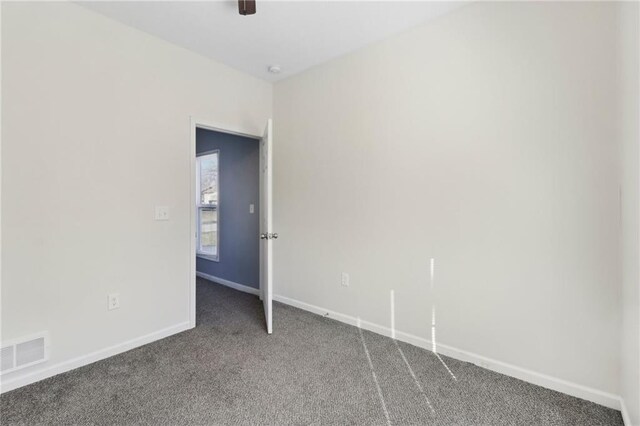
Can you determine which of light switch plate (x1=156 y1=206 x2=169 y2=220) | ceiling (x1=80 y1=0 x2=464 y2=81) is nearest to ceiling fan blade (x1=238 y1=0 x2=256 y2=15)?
ceiling (x1=80 y1=0 x2=464 y2=81)

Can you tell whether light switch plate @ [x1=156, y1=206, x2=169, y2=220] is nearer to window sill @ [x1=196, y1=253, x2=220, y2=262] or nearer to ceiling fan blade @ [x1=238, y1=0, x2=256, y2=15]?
ceiling fan blade @ [x1=238, y1=0, x2=256, y2=15]

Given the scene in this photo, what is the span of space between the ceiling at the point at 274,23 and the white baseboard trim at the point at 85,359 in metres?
2.54

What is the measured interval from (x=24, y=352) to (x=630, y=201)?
11.9 feet

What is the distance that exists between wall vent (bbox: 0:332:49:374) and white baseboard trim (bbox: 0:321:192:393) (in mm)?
73

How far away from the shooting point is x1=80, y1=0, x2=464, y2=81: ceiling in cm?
222

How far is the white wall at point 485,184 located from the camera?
5.89ft

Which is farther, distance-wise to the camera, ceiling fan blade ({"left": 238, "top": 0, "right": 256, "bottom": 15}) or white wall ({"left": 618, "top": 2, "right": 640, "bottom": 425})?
ceiling fan blade ({"left": 238, "top": 0, "right": 256, "bottom": 15})

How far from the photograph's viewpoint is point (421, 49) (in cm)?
246

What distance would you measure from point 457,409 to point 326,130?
2510 mm

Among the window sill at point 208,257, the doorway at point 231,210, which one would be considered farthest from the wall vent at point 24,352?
the window sill at point 208,257

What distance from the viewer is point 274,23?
2.43m

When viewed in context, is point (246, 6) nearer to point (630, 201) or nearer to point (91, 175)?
point (91, 175)

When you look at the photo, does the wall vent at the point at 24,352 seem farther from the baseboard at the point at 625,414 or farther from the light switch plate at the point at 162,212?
the baseboard at the point at 625,414

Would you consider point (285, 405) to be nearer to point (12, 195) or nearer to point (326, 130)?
point (12, 195)
